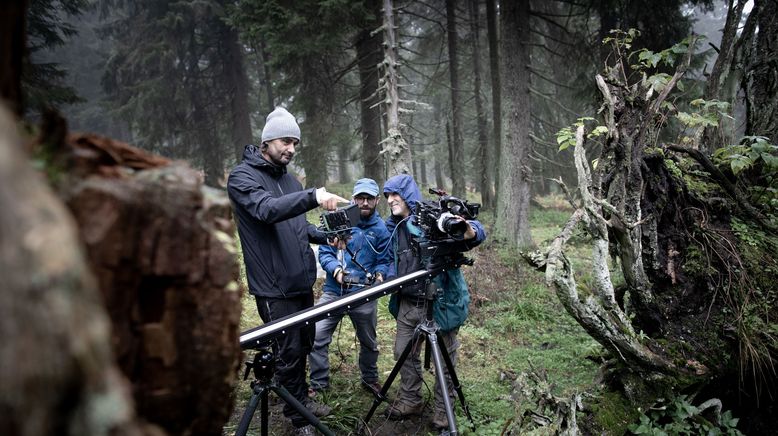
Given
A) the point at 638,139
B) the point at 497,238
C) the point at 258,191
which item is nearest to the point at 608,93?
the point at 638,139

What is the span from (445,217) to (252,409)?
1837 millimetres

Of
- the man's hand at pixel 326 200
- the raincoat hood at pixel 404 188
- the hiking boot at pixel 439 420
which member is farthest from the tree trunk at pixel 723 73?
the man's hand at pixel 326 200

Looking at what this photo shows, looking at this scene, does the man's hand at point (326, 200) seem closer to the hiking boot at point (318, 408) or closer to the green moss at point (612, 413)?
the hiking boot at point (318, 408)

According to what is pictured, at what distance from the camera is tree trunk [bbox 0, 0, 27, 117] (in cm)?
91

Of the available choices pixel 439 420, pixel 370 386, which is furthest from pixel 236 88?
pixel 439 420

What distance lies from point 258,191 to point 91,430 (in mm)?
2809

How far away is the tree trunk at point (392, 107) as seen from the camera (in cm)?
757

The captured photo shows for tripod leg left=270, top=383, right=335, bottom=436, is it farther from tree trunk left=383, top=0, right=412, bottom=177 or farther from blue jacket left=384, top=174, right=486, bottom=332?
tree trunk left=383, top=0, right=412, bottom=177

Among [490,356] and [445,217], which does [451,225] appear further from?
[490,356]

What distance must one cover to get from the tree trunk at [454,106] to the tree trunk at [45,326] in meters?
14.5

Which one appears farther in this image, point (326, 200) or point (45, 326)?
point (326, 200)

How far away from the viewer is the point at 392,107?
7.64 meters

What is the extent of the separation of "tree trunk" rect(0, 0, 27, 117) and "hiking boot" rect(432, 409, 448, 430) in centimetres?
376

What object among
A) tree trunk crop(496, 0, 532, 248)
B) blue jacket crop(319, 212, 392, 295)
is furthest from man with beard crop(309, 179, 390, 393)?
tree trunk crop(496, 0, 532, 248)
